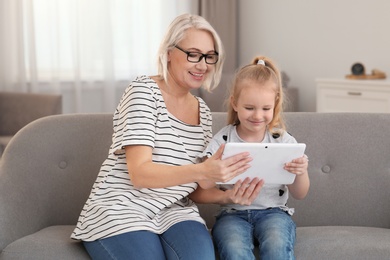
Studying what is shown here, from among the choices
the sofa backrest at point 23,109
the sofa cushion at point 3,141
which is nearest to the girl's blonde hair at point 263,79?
the sofa cushion at point 3,141

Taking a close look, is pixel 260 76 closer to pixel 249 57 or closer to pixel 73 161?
pixel 73 161

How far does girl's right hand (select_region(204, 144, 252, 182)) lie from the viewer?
2.19 meters

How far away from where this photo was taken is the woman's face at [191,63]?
2.47m

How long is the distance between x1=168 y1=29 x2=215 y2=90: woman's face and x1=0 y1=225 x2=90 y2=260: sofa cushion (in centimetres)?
64

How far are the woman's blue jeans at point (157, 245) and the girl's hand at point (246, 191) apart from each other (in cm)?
16

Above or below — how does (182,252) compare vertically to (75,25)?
below

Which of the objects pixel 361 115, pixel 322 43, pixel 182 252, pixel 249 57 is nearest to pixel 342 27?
pixel 322 43

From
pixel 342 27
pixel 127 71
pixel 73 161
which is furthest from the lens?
pixel 127 71

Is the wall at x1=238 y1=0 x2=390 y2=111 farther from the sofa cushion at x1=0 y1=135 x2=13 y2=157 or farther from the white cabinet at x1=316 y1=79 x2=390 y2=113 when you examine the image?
the sofa cushion at x1=0 y1=135 x2=13 y2=157

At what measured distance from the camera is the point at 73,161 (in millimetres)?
2873

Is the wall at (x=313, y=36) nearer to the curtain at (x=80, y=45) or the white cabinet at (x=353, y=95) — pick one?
the white cabinet at (x=353, y=95)

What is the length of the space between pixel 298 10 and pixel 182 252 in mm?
4728

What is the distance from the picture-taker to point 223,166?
219 cm

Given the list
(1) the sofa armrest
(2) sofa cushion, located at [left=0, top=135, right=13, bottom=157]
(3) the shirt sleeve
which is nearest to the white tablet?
(3) the shirt sleeve
